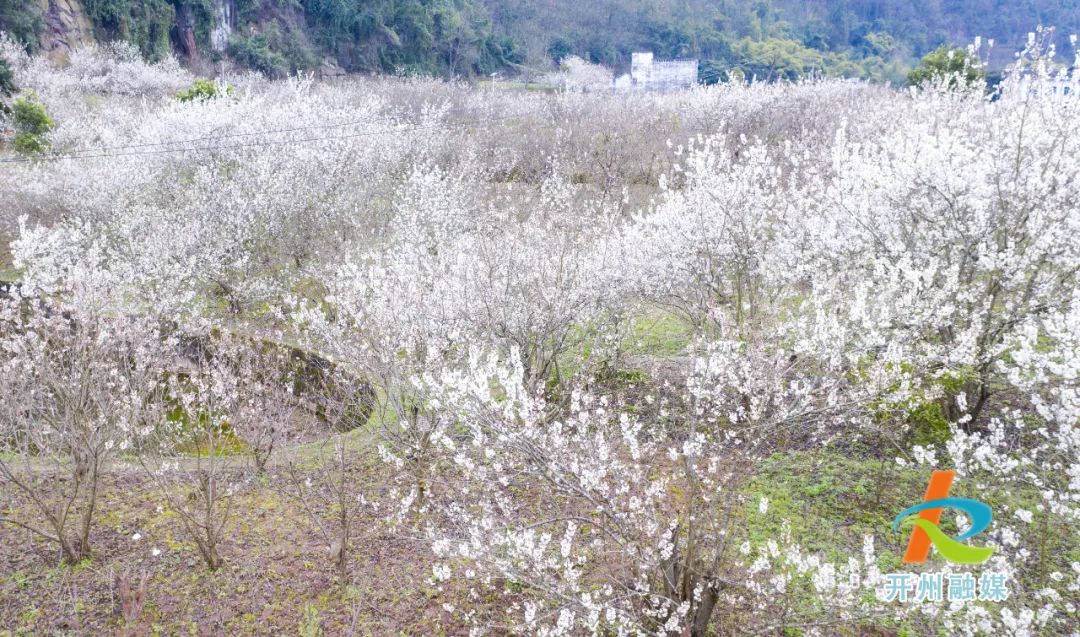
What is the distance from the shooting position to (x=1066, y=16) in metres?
52.9

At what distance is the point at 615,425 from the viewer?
810 centimetres

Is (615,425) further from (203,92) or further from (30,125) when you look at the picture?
(30,125)

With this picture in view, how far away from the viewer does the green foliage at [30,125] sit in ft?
59.2

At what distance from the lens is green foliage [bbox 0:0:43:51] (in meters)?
26.2

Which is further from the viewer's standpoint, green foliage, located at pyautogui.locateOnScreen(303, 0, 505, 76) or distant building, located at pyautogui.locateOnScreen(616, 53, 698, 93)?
distant building, located at pyautogui.locateOnScreen(616, 53, 698, 93)

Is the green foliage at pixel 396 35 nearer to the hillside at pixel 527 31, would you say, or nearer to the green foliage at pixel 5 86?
the hillside at pixel 527 31

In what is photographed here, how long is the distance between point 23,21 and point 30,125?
11.8 metres

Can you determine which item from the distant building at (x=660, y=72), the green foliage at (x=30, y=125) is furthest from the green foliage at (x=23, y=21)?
the distant building at (x=660, y=72)

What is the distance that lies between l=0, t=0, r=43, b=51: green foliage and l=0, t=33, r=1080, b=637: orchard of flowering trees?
69.5 feet

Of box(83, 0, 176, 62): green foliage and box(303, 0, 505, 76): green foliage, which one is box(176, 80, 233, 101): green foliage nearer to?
box(83, 0, 176, 62): green foliage

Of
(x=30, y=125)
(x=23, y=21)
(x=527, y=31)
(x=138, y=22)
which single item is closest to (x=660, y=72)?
(x=527, y=31)

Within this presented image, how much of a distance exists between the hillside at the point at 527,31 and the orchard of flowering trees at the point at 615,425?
26.1 meters

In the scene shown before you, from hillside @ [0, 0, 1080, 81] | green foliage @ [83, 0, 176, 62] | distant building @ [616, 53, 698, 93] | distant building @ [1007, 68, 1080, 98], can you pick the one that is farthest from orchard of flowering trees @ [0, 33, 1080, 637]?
distant building @ [616, 53, 698, 93]

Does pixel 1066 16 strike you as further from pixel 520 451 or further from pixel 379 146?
pixel 520 451
